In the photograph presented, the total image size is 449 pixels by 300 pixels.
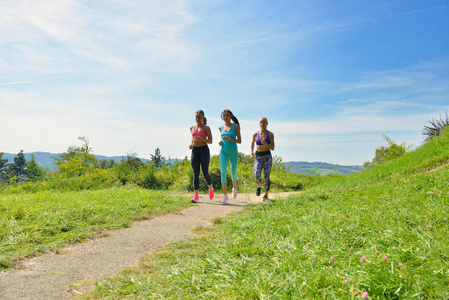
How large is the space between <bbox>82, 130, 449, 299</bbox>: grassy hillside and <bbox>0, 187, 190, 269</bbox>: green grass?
1670 mm

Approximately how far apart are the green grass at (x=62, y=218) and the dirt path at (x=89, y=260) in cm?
25

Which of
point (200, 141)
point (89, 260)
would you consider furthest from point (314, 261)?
point (200, 141)

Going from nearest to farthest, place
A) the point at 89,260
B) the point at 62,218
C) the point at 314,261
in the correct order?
the point at 314,261 → the point at 89,260 → the point at 62,218

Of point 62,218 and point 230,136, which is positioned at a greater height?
point 230,136

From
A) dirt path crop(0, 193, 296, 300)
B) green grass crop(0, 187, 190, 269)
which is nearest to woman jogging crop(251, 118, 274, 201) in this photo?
green grass crop(0, 187, 190, 269)

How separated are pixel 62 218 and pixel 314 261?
15.1 feet

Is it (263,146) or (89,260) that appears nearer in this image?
(89,260)

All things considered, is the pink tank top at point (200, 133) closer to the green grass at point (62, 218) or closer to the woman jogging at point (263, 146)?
the woman jogging at point (263, 146)

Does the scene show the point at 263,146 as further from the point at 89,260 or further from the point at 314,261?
the point at 314,261

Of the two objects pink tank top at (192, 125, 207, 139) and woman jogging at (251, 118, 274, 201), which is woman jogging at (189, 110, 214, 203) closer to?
pink tank top at (192, 125, 207, 139)

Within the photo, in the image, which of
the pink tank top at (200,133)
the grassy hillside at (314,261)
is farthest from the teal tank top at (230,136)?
the grassy hillside at (314,261)

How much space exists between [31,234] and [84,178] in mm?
8320

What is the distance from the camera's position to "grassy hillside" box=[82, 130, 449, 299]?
2.17 m

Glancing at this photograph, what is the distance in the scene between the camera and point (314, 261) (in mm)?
2666
